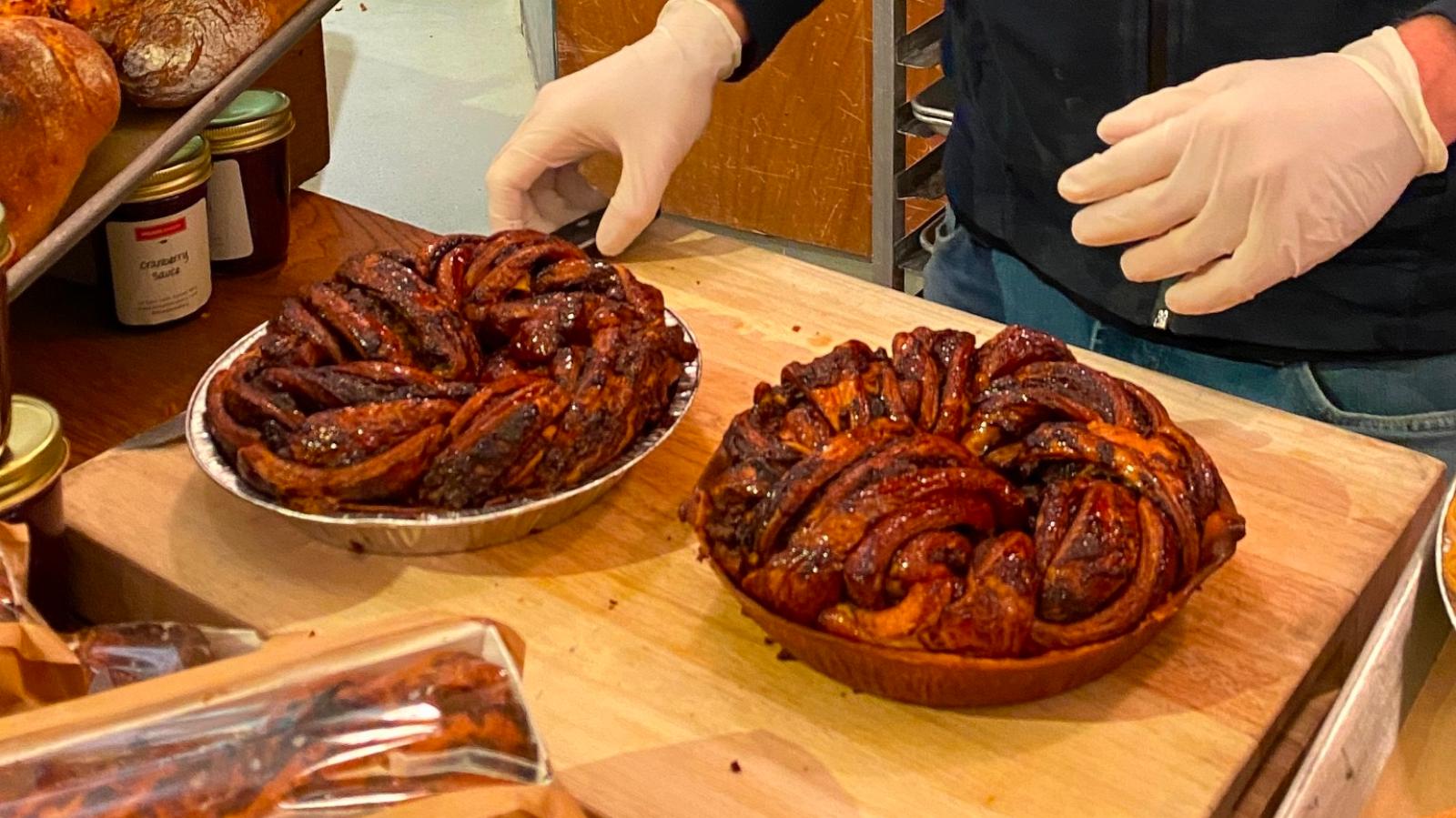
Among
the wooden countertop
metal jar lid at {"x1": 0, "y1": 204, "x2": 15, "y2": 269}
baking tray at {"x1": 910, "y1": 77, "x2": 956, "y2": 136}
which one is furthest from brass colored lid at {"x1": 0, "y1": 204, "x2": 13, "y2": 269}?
baking tray at {"x1": 910, "y1": 77, "x2": 956, "y2": 136}

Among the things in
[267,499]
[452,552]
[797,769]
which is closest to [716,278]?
[452,552]

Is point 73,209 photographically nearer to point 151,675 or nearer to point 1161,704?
point 151,675

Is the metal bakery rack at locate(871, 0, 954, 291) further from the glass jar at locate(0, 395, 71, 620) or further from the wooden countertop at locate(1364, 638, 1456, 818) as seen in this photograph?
the glass jar at locate(0, 395, 71, 620)

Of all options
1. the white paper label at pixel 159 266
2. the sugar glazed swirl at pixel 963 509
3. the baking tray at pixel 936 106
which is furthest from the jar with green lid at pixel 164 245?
the baking tray at pixel 936 106

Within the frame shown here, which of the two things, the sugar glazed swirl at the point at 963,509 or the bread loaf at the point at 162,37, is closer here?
the sugar glazed swirl at the point at 963,509

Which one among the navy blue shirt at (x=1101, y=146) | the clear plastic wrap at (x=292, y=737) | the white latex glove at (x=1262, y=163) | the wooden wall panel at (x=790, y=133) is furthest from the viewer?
the wooden wall panel at (x=790, y=133)

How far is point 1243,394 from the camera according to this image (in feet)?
5.39

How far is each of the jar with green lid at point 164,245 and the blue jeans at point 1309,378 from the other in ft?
3.14

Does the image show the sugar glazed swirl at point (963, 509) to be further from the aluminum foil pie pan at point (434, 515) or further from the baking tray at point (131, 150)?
the baking tray at point (131, 150)

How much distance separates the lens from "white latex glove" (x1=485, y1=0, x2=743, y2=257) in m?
1.65

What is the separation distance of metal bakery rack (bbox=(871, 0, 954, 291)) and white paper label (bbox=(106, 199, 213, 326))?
5.30 feet

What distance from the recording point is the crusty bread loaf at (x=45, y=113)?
133 cm

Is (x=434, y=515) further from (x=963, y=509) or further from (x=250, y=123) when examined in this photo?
(x=250, y=123)

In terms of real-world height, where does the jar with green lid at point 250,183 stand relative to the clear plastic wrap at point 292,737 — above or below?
below
